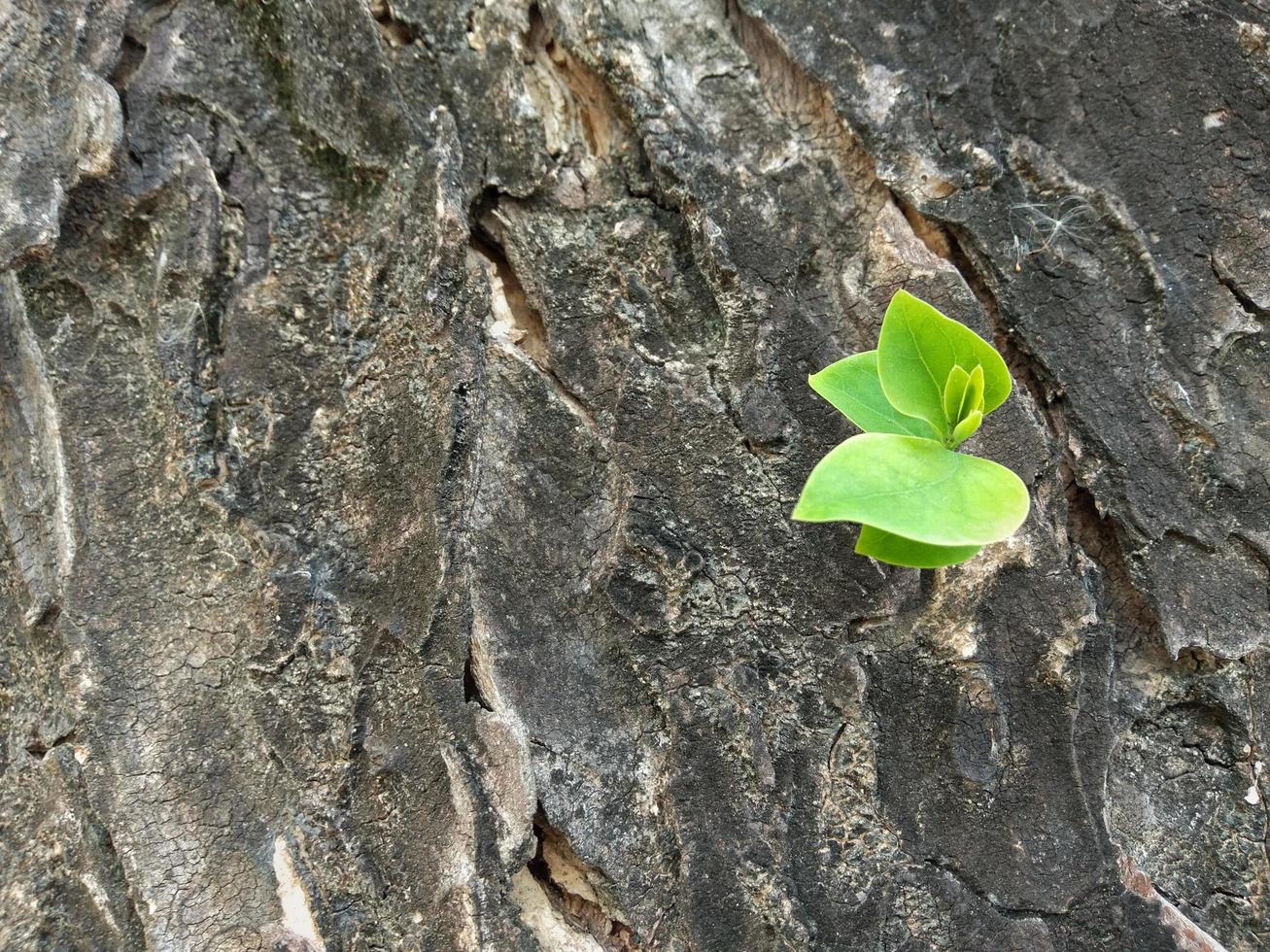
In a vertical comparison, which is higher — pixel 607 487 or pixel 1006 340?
pixel 1006 340

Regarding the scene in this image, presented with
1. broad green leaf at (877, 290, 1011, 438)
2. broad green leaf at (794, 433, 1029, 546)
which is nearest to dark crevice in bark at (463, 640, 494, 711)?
broad green leaf at (794, 433, 1029, 546)

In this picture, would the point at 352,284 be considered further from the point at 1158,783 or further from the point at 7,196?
the point at 1158,783

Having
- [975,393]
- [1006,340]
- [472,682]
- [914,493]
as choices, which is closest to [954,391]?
[975,393]

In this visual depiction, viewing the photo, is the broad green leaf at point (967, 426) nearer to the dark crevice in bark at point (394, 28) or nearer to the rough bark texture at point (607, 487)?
the rough bark texture at point (607, 487)

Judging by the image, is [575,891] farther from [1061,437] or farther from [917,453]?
[1061,437]

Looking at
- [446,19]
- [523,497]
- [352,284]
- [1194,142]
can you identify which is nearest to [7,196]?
[352,284]

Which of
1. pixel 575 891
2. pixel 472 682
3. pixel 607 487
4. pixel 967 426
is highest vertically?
pixel 967 426
